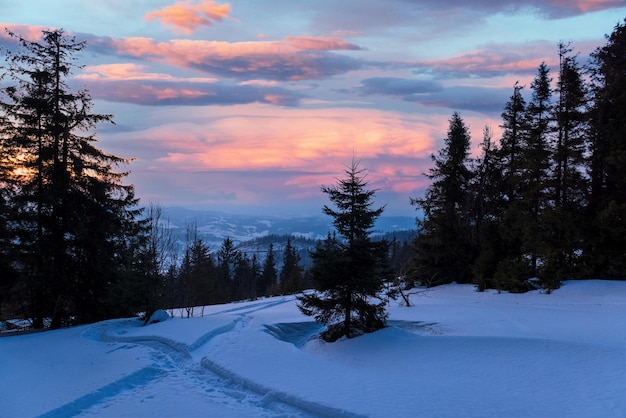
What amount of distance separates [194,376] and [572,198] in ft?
71.0

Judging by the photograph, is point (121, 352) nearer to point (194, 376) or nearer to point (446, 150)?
point (194, 376)

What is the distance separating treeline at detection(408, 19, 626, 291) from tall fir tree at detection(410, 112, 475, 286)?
7 centimetres

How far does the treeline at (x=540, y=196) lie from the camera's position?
20.3 m

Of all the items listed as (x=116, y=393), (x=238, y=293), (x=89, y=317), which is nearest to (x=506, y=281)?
(x=116, y=393)

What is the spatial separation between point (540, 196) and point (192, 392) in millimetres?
21969

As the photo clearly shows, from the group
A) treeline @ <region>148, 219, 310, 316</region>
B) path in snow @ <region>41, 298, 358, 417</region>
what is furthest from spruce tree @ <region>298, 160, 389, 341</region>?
treeline @ <region>148, 219, 310, 316</region>

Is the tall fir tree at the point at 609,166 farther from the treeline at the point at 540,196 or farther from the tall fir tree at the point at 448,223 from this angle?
the tall fir tree at the point at 448,223

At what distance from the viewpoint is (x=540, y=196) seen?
2350cm

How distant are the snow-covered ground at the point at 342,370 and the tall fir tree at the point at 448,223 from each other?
1099 cm

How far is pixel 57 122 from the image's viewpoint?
20109mm

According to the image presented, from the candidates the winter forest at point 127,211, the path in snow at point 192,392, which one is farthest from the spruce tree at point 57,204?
the path in snow at point 192,392

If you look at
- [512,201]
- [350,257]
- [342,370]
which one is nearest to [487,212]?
[512,201]

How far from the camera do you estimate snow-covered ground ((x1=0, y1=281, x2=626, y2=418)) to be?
7688mm

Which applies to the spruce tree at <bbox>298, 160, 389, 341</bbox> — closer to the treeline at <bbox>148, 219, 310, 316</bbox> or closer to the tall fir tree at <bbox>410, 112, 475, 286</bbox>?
the treeline at <bbox>148, 219, 310, 316</bbox>
